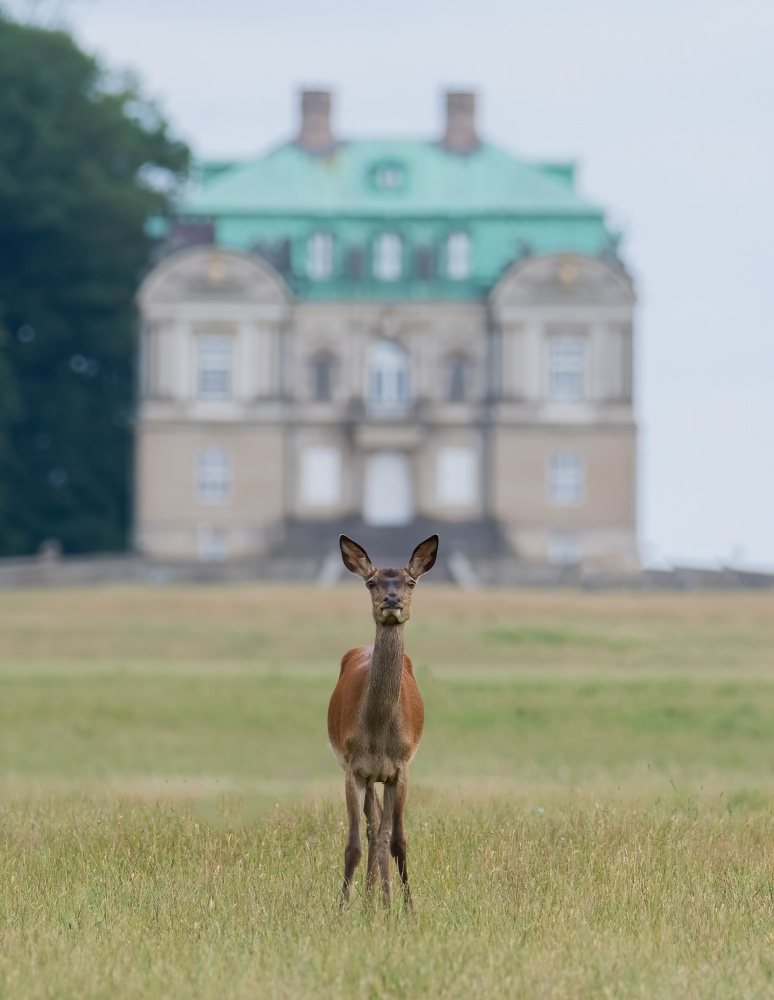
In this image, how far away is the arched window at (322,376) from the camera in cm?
5481

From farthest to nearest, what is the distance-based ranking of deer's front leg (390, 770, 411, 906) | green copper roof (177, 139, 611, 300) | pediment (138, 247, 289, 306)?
1. green copper roof (177, 139, 611, 300)
2. pediment (138, 247, 289, 306)
3. deer's front leg (390, 770, 411, 906)

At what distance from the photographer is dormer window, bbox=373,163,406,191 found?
56188 mm

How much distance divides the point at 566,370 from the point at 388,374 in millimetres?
5283

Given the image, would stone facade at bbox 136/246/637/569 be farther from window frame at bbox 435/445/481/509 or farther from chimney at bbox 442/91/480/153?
chimney at bbox 442/91/480/153

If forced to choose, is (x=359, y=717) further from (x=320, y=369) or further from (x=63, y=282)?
(x=63, y=282)

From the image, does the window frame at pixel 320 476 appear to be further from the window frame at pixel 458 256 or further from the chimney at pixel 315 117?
the chimney at pixel 315 117

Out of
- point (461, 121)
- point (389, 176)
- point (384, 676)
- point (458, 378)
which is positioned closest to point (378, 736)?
point (384, 676)

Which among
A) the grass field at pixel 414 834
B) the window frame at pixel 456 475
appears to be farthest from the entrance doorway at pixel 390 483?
the grass field at pixel 414 834

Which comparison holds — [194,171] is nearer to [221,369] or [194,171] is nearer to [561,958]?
[221,369]

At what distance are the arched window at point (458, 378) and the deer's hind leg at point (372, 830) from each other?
46.6m

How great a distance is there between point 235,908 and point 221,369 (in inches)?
1836

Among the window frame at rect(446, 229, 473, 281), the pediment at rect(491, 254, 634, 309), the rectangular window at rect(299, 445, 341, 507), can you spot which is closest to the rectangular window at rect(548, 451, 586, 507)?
the pediment at rect(491, 254, 634, 309)

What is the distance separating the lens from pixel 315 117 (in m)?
57.2

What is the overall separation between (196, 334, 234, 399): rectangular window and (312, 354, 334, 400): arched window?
2.48 meters
